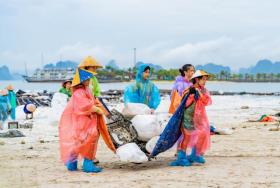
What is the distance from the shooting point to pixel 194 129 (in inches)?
297

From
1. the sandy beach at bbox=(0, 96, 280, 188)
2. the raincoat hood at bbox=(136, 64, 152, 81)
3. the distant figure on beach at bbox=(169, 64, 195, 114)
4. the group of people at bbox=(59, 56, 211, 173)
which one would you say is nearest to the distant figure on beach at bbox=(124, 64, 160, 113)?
the raincoat hood at bbox=(136, 64, 152, 81)

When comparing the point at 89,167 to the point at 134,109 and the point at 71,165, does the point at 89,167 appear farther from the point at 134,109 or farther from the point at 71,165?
the point at 134,109

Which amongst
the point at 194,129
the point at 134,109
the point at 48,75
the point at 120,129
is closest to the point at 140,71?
the point at 134,109

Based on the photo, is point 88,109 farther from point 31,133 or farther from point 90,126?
point 31,133

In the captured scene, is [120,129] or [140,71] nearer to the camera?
[120,129]

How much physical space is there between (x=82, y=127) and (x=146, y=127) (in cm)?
90

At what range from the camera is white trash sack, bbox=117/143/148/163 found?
693cm

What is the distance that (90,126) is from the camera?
7.14m

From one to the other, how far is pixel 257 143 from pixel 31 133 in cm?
597

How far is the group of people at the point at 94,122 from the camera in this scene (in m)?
7.13

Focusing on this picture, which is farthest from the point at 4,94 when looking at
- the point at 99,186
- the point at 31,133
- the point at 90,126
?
the point at 99,186

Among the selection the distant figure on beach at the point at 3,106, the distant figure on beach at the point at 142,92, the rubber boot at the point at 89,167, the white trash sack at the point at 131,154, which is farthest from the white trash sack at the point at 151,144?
the distant figure on beach at the point at 3,106

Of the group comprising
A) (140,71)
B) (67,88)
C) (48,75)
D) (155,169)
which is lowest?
(48,75)

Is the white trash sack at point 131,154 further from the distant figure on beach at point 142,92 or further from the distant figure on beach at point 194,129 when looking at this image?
the distant figure on beach at point 142,92
